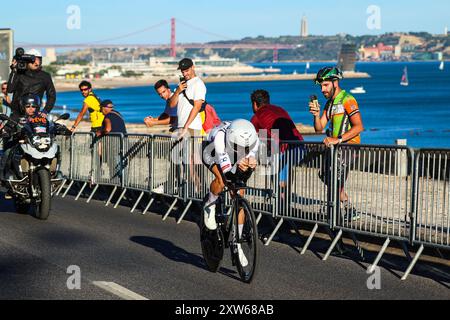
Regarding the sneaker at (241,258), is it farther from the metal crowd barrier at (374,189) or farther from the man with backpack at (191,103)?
the man with backpack at (191,103)

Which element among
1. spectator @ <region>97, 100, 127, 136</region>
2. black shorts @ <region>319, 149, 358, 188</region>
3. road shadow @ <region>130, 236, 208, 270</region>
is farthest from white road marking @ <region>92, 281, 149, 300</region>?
spectator @ <region>97, 100, 127, 136</region>

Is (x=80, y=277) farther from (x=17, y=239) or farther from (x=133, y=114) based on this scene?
(x=133, y=114)

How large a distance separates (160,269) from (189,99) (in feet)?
15.6

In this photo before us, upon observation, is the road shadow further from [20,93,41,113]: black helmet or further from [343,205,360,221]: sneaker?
[20,93,41,113]: black helmet

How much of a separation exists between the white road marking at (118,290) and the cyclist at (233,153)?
3.66 ft

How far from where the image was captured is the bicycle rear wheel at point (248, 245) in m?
8.84

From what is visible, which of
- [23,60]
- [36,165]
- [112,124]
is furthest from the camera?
[112,124]

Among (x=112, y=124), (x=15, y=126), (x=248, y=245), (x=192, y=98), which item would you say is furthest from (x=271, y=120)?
(x=112, y=124)

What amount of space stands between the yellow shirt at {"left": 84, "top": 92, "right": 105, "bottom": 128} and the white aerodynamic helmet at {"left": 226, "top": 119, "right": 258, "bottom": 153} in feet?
30.3

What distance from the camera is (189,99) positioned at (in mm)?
14211

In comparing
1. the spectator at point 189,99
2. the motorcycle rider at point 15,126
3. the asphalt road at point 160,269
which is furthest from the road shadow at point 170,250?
the motorcycle rider at point 15,126

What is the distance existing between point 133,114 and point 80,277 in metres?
95.5

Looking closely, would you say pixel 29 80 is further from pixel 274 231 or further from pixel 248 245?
pixel 248 245
